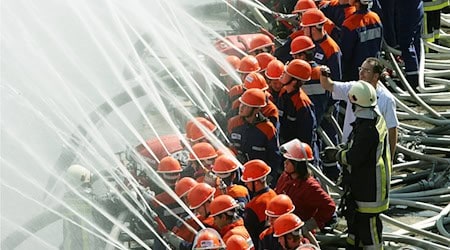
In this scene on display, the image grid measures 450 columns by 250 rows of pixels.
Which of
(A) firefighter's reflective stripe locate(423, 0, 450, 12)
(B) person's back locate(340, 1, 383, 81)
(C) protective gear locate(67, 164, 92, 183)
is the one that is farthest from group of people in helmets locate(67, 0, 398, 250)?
(A) firefighter's reflective stripe locate(423, 0, 450, 12)

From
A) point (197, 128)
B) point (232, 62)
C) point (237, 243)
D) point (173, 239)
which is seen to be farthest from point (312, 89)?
point (237, 243)

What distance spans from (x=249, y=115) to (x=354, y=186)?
132 cm

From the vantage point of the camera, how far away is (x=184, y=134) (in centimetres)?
1232

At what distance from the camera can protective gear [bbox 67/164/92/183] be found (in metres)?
10.6

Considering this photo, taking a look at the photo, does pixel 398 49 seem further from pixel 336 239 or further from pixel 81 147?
pixel 81 147

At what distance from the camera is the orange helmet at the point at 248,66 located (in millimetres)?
12773

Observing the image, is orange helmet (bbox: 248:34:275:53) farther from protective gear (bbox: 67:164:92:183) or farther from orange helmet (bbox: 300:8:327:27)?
protective gear (bbox: 67:164:92:183)

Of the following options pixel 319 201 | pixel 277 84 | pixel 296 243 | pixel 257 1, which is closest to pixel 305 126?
pixel 277 84

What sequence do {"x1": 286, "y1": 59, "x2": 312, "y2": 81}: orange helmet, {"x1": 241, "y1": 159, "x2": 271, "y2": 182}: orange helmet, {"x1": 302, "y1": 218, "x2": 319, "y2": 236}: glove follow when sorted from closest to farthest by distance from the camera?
1. {"x1": 241, "y1": 159, "x2": 271, "y2": 182}: orange helmet
2. {"x1": 302, "y1": 218, "x2": 319, "y2": 236}: glove
3. {"x1": 286, "y1": 59, "x2": 312, "y2": 81}: orange helmet

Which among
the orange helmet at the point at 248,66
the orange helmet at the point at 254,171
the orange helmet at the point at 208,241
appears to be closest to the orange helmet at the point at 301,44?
the orange helmet at the point at 248,66

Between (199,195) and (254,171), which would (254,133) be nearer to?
(254,171)

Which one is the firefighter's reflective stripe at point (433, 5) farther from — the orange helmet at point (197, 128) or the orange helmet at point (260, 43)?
the orange helmet at point (197, 128)

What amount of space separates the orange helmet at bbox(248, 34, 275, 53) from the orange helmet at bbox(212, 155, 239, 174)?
8.47 feet

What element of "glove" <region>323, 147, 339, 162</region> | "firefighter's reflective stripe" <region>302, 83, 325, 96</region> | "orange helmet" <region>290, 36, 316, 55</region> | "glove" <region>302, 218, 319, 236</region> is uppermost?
"orange helmet" <region>290, 36, 316, 55</region>
